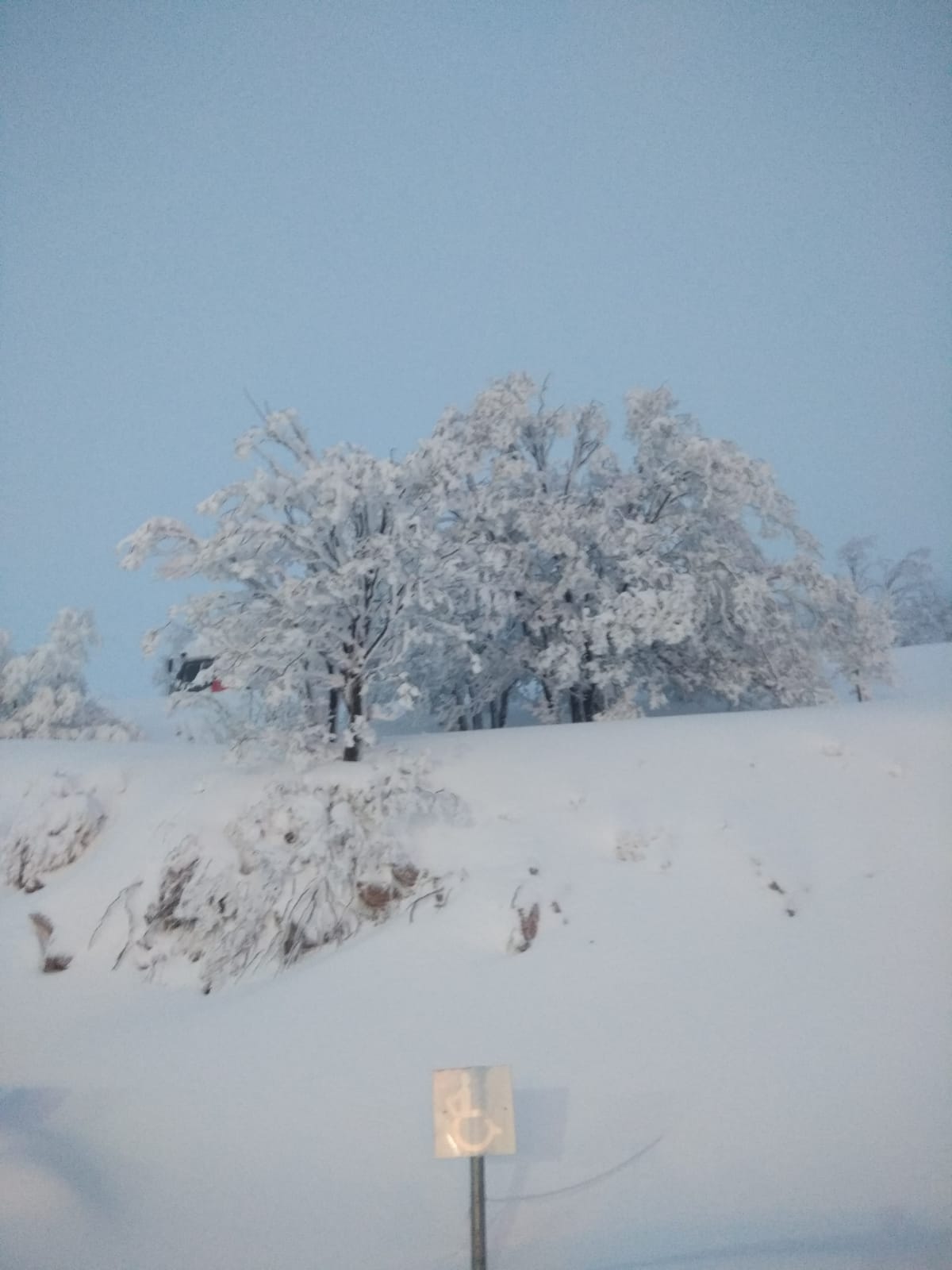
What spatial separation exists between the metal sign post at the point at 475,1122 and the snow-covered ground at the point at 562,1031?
627 millimetres

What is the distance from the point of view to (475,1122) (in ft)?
13.2

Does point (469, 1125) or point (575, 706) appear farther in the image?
point (575, 706)

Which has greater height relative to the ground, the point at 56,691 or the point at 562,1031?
the point at 56,691

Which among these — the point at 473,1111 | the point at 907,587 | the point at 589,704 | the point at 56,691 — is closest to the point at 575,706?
the point at 589,704

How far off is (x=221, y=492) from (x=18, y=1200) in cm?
841

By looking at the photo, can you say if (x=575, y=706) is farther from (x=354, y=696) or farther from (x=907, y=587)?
(x=907, y=587)

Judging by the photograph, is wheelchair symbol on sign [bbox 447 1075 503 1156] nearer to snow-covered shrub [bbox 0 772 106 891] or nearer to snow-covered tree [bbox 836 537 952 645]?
snow-covered shrub [bbox 0 772 106 891]

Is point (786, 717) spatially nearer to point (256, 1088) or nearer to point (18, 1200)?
point (256, 1088)

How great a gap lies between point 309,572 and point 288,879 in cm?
499

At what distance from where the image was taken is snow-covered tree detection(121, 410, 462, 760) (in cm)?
1062

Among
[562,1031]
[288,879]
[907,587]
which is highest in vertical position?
[907,587]

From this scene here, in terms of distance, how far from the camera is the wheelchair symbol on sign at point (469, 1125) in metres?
4.00

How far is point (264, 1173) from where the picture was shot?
16.9ft

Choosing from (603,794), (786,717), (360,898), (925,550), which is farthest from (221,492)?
(925,550)
